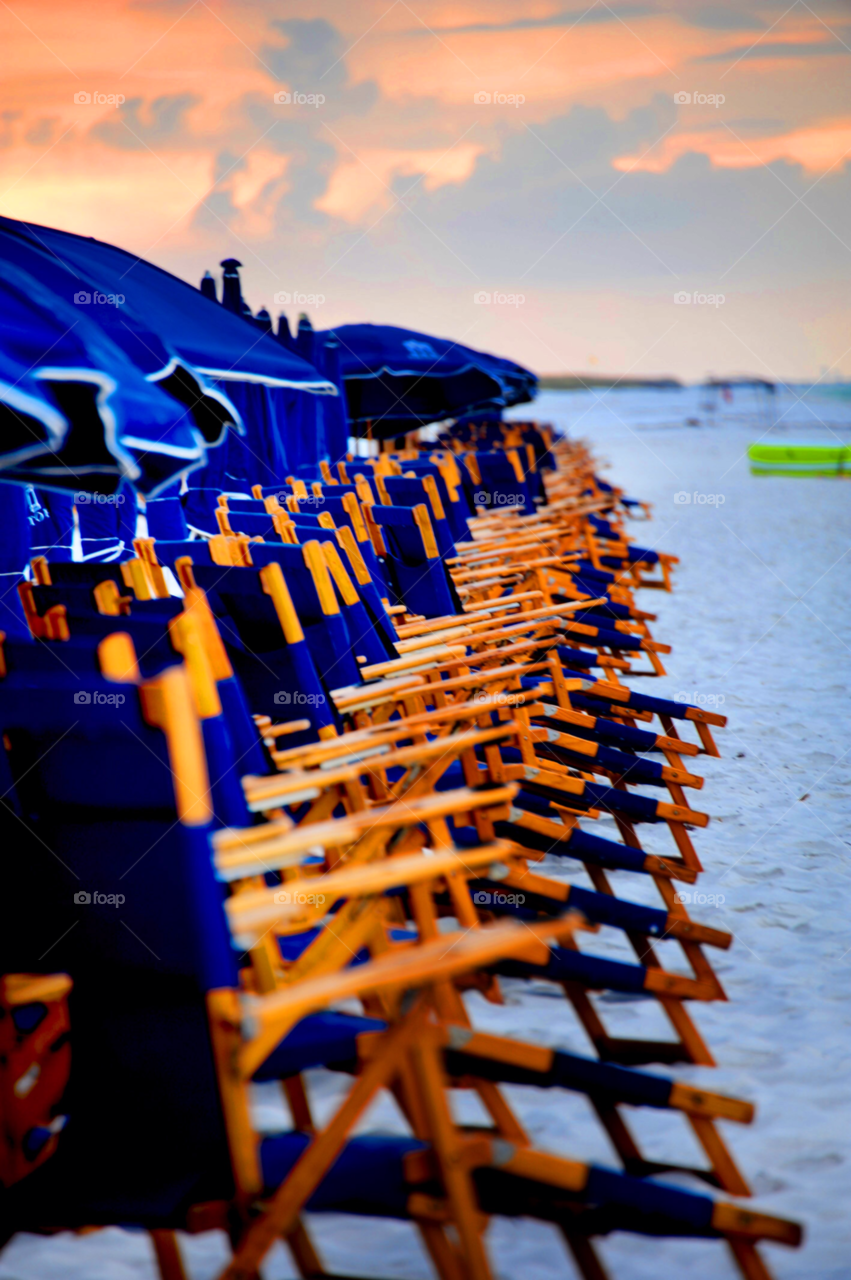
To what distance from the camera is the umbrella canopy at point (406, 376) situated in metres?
10.6

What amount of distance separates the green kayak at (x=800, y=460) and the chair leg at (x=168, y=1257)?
81.3 feet

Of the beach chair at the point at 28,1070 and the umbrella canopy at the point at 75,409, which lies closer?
the beach chair at the point at 28,1070

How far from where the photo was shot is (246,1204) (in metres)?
1.45

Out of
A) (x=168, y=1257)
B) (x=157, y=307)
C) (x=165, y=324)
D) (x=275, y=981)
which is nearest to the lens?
(x=168, y=1257)

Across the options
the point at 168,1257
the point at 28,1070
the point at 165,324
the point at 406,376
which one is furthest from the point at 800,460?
the point at 168,1257

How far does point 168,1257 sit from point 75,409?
153cm

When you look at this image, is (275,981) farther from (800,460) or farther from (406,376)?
(800,460)


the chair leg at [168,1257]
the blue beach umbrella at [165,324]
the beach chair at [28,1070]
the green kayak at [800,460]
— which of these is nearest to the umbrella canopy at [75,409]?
the blue beach umbrella at [165,324]

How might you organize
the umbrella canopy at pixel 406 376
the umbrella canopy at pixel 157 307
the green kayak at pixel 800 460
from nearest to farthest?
the umbrella canopy at pixel 157 307 → the umbrella canopy at pixel 406 376 → the green kayak at pixel 800 460

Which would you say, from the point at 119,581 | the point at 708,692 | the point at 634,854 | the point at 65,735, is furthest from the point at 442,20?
the point at 65,735

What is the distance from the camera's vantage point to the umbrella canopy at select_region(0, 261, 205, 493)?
2.12m

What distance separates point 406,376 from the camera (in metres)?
11.2

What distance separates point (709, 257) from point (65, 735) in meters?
11.0

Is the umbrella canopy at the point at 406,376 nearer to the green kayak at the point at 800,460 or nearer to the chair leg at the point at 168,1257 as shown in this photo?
the chair leg at the point at 168,1257
